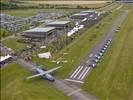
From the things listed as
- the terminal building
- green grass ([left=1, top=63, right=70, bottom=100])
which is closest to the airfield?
green grass ([left=1, top=63, right=70, bottom=100])

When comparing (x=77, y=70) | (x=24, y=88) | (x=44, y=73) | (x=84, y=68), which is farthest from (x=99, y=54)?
(x=24, y=88)

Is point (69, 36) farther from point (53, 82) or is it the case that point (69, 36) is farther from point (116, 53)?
point (53, 82)

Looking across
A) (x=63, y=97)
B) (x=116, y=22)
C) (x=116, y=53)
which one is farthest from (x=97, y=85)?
(x=116, y=22)

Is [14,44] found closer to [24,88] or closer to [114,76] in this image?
[24,88]

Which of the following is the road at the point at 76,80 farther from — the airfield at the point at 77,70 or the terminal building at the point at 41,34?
the terminal building at the point at 41,34

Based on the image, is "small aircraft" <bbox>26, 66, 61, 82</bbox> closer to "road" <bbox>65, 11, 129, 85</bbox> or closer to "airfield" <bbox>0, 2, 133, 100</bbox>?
"airfield" <bbox>0, 2, 133, 100</bbox>

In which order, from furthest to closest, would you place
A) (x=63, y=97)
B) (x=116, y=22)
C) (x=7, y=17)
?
(x=7, y=17) < (x=116, y=22) < (x=63, y=97)

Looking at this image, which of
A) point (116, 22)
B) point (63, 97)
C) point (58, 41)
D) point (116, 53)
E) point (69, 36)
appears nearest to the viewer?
point (63, 97)

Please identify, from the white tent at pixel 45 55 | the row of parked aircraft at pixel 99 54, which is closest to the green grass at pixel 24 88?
the white tent at pixel 45 55
